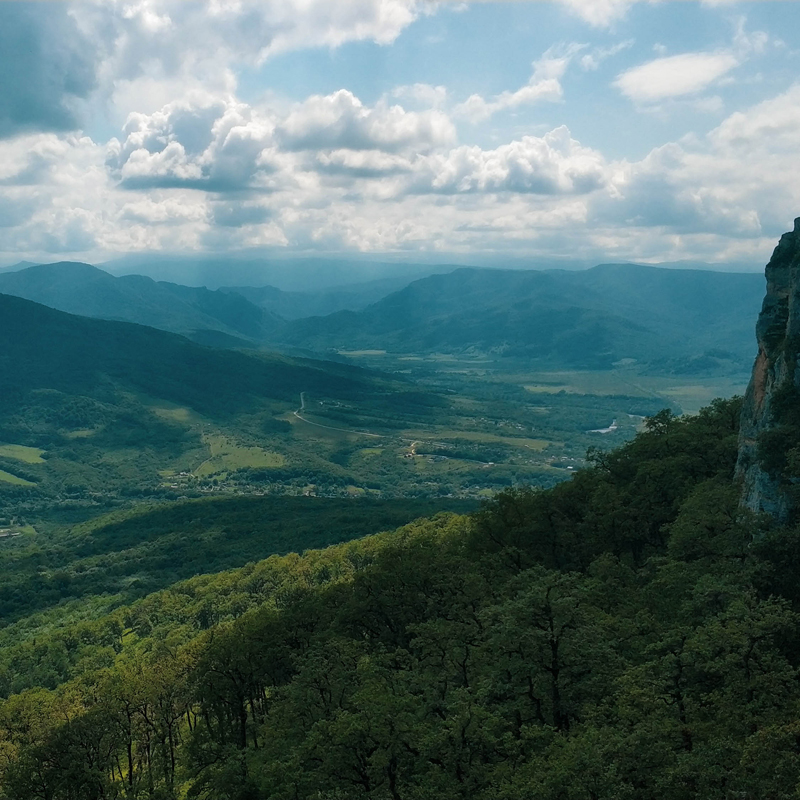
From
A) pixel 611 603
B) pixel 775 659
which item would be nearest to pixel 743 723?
pixel 775 659

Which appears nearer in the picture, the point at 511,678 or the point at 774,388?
the point at 511,678

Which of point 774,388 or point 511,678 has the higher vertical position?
point 774,388

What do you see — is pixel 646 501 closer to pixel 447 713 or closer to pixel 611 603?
pixel 611 603

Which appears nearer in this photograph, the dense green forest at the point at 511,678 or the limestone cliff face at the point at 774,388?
the dense green forest at the point at 511,678

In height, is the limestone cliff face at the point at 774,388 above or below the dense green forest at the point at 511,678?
above

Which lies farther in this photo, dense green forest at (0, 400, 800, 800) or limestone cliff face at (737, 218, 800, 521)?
limestone cliff face at (737, 218, 800, 521)
